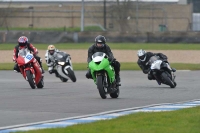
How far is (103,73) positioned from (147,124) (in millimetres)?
5832

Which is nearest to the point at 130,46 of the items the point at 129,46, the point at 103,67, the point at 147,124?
the point at 129,46

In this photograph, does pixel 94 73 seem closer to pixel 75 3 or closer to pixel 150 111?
pixel 150 111

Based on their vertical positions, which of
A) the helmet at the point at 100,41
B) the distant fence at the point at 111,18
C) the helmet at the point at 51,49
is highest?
the helmet at the point at 100,41

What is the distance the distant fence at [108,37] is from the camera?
4875 centimetres

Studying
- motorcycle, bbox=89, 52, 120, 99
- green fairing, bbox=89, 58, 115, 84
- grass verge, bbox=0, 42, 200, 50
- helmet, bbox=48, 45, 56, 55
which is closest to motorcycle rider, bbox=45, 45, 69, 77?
helmet, bbox=48, 45, 56, 55

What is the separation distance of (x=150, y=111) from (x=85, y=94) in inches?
221

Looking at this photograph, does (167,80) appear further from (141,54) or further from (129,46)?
(129,46)

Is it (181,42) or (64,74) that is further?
(181,42)

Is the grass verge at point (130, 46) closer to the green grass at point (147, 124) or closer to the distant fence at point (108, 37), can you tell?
the distant fence at point (108, 37)

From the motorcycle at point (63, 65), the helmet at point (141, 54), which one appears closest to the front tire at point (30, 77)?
the helmet at point (141, 54)

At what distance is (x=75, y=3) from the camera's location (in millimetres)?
91812

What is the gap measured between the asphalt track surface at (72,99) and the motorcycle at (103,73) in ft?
0.90

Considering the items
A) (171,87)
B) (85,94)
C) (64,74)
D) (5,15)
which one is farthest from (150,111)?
(5,15)

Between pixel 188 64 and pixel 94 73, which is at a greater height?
pixel 94 73
